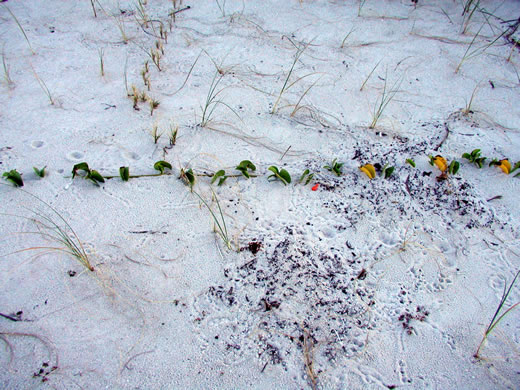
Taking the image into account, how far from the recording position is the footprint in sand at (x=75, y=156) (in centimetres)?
229

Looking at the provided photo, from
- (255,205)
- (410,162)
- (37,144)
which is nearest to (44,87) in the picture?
(37,144)

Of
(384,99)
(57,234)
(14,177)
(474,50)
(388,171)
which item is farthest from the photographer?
(474,50)

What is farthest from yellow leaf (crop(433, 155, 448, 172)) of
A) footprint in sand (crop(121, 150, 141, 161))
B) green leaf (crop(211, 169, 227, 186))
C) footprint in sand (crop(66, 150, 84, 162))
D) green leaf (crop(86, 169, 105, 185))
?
footprint in sand (crop(66, 150, 84, 162))

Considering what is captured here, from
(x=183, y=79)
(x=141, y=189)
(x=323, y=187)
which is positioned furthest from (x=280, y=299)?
(x=183, y=79)

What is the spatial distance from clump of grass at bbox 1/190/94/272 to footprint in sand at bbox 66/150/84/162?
34cm

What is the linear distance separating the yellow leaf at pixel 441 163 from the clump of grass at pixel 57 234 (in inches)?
85.3

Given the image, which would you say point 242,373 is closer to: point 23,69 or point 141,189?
point 141,189

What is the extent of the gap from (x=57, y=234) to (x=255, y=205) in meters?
1.08

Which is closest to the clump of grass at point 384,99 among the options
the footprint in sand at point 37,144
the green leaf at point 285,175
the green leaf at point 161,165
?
the green leaf at point 285,175

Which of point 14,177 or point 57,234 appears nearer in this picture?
point 57,234

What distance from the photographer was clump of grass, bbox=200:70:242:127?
8.48 feet

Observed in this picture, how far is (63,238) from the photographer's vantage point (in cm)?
189

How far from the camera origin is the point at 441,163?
2365mm

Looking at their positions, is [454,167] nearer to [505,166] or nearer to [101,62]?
[505,166]
